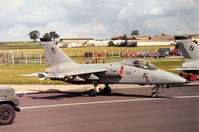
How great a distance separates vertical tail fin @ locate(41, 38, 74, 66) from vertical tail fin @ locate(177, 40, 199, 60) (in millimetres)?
11620

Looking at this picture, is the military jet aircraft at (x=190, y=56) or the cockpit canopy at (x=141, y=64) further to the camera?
the military jet aircraft at (x=190, y=56)

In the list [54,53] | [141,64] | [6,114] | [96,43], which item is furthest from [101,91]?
[96,43]

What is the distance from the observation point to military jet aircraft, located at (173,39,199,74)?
29.2m

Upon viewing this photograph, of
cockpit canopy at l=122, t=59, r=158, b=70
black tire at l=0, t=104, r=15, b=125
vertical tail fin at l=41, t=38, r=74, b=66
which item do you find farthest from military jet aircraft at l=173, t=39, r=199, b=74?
black tire at l=0, t=104, r=15, b=125

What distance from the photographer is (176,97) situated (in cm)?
2211

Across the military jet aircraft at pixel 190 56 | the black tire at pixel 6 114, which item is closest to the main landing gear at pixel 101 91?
the military jet aircraft at pixel 190 56

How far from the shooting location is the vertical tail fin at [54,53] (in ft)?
84.7

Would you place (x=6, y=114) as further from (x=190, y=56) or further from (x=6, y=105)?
(x=190, y=56)

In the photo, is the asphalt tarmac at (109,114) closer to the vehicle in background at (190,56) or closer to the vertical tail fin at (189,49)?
the vehicle in background at (190,56)

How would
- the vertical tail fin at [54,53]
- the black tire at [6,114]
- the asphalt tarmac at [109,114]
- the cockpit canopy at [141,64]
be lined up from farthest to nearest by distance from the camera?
the vertical tail fin at [54,53] → the cockpit canopy at [141,64] → the black tire at [6,114] → the asphalt tarmac at [109,114]

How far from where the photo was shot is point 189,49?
29953 mm

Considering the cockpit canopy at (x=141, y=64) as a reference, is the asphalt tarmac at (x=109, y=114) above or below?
below

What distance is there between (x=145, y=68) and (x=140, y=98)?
2.32 m

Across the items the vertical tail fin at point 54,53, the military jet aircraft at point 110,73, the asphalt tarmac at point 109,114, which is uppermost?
the vertical tail fin at point 54,53
